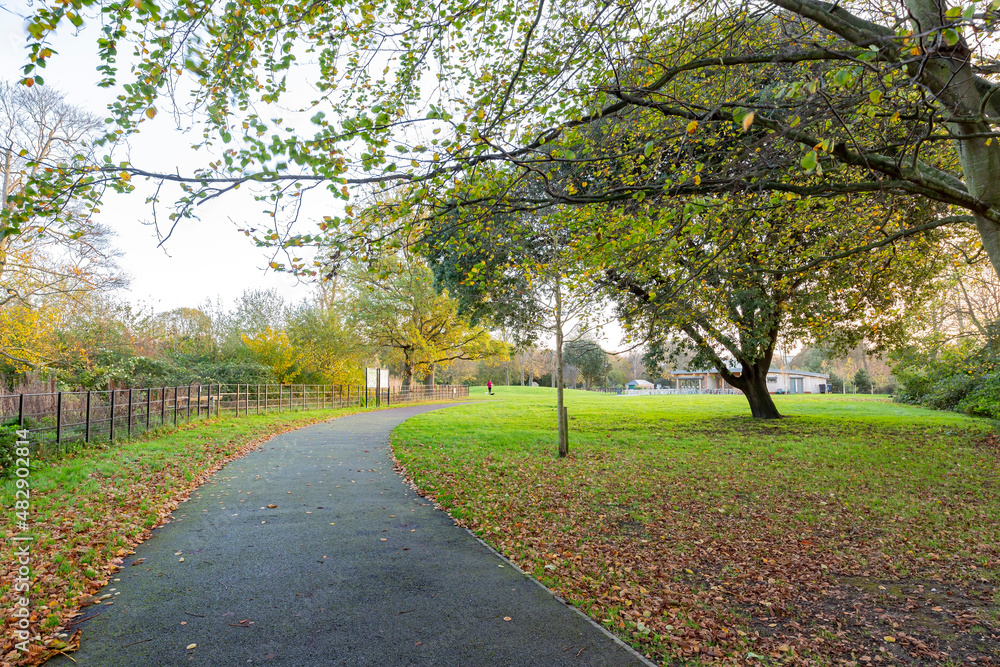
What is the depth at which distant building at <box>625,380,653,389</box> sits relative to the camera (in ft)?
247

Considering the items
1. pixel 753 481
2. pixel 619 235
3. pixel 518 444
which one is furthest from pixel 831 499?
pixel 518 444

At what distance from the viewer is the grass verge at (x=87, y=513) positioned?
3.94 meters

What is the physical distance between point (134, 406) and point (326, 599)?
11550mm

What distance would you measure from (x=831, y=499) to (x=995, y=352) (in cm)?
990

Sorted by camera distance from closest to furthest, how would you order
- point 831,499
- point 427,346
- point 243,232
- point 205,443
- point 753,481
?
point 243,232 → point 831,499 → point 753,481 → point 205,443 → point 427,346

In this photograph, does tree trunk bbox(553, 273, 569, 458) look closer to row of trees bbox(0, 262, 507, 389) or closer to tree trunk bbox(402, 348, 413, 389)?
row of trees bbox(0, 262, 507, 389)

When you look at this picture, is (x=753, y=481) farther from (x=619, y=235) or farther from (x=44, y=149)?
(x=44, y=149)

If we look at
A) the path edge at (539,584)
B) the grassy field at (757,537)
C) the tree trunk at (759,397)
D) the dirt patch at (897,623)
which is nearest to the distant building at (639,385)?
the tree trunk at (759,397)

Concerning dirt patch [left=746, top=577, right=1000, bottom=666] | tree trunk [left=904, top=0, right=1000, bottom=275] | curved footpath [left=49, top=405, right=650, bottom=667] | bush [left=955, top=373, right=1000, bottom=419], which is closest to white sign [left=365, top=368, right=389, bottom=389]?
curved footpath [left=49, top=405, right=650, bottom=667]

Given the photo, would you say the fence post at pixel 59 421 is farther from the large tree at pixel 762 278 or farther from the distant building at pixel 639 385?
the distant building at pixel 639 385

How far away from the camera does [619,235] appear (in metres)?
6.94

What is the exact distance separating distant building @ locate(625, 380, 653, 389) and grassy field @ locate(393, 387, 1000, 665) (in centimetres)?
6259

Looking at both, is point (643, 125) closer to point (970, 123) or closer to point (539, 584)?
point (970, 123)

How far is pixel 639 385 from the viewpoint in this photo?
251ft
